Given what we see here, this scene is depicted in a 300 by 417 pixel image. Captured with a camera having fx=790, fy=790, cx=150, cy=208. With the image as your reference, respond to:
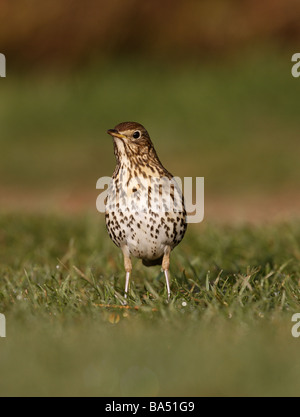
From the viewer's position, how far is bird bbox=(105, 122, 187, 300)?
4.39 metres

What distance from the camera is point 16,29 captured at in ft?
56.7

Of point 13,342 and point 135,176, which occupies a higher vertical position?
point 135,176

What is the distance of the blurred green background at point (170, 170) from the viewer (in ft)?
11.3

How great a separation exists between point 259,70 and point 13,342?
41.1ft

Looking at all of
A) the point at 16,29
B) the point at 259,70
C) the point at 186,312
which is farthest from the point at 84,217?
the point at 16,29

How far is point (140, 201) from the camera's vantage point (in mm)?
4379

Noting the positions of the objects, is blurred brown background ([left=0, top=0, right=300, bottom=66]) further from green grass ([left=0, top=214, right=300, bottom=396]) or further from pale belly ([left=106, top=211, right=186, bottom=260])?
pale belly ([left=106, top=211, right=186, bottom=260])

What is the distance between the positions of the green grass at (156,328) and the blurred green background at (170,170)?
0.04 ft

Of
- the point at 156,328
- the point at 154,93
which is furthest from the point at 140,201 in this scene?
the point at 154,93

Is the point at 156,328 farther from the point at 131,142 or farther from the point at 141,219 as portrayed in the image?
the point at 131,142

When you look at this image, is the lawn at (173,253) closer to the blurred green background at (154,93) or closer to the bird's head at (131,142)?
the blurred green background at (154,93)
